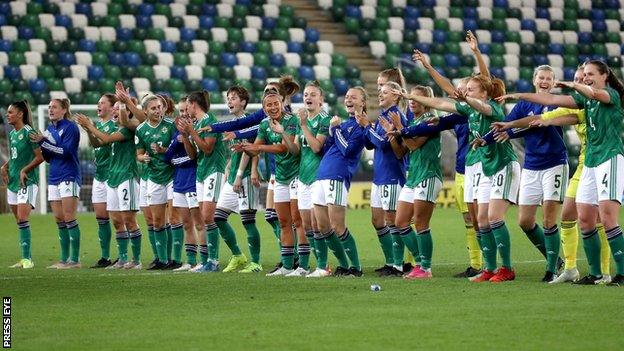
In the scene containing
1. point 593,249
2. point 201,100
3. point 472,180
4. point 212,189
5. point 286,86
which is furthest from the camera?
point 201,100

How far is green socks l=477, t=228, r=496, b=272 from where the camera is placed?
497 inches

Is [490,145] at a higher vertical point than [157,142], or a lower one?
lower

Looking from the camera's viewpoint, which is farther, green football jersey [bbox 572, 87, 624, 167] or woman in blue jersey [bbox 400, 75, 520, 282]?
woman in blue jersey [bbox 400, 75, 520, 282]

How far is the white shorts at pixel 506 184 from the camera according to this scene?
488 inches

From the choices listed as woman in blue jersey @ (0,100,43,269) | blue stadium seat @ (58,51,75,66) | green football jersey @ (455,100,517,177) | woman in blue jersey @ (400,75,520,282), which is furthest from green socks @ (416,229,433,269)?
blue stadium seat @ (58,51,75,66)

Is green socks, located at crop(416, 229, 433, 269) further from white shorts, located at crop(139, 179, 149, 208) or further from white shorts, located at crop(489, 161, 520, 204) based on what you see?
white shorts, located at crop(139, 179, 149, 208)

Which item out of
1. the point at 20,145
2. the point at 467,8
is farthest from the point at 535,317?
the point at 467,8

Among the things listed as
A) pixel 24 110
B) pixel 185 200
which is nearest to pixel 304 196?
pixel 185 200

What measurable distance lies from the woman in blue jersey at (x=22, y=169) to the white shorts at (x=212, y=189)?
2.51m

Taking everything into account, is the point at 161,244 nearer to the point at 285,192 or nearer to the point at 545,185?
the point at 285,192

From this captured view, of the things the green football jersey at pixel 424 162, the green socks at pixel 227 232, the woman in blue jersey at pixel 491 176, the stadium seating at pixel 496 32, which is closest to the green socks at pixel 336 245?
the green football jersey at pixel 424 162

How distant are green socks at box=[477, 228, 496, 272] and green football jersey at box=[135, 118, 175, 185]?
4.35m

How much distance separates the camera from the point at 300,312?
10125mm

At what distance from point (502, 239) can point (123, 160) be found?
5.31 m
